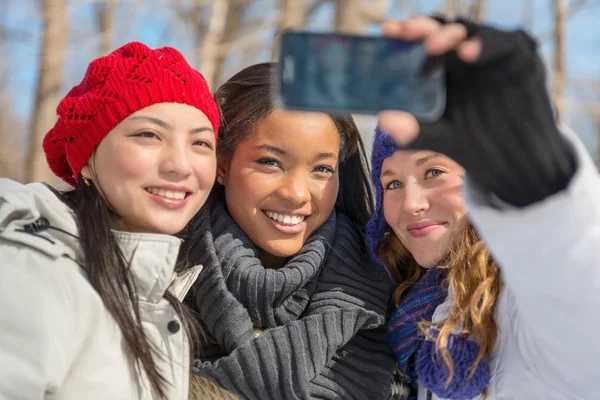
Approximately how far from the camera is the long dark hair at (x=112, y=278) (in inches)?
62.1

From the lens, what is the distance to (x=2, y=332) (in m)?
1.40

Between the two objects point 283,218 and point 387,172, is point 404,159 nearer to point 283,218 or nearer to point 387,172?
point 387,172

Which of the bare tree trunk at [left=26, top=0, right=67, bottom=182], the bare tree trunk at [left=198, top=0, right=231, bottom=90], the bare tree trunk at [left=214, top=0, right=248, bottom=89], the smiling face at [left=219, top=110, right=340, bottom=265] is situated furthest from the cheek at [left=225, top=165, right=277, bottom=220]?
the bare tree trunk at [left=214, top=0, right=248, bottom=89]

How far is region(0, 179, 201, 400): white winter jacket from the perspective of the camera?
1401mm

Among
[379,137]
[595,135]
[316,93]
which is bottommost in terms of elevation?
[595,135]

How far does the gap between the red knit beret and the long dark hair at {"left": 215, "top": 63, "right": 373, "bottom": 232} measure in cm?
31

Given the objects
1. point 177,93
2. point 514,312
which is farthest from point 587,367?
point 177,93

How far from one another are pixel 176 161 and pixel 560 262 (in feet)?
3.38

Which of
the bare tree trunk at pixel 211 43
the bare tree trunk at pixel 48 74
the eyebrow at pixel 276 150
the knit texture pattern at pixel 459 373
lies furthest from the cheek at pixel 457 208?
the bare tree trunk at pixel 211 43

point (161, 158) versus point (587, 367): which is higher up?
point (161, 158)

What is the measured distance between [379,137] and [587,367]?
1.04 meters

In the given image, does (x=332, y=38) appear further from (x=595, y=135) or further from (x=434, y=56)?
(x=595, y=135)

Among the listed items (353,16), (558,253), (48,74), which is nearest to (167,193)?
A: (558,253)

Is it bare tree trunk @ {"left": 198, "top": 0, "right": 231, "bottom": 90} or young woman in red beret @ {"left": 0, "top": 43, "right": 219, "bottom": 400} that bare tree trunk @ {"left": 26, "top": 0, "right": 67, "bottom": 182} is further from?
young woman in red beret @ {"left": 0, "top": 43, "right": 219, "bottom": 400}
